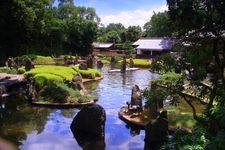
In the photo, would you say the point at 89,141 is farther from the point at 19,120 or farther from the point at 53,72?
the point at 53,72

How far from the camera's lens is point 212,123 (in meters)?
13.0

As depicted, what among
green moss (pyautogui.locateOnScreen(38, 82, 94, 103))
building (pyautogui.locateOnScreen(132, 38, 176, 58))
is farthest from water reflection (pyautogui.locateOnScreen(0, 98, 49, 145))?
building (pyautogui.locateOnScreen(132, 38, 176, 58))

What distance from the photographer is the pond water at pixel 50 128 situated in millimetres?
19734

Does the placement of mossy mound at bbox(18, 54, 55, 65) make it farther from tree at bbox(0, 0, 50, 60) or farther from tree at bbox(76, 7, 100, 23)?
tree at bbox(76, 7, 100, 23)

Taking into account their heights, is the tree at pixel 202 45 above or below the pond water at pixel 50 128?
above

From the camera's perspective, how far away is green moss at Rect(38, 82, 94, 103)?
2952 cm

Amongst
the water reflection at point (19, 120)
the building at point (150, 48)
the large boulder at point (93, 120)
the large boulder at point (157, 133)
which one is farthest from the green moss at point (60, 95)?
the building at point (150, 48)

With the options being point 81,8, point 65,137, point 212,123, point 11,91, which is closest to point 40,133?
point 65,137

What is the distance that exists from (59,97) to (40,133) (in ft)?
27.1

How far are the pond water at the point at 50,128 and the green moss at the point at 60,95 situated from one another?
1445 millimetres

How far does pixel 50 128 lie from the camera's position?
22.6 m

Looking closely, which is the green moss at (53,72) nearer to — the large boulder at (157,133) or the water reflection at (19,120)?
the water reflection at (19,120)

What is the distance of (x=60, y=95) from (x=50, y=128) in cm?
723

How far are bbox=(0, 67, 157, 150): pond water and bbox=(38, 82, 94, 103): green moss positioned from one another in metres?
1.44
